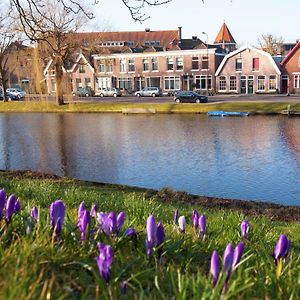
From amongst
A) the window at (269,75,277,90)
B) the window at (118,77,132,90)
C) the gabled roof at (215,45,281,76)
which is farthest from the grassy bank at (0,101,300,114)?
the window at (118,77,132,90)

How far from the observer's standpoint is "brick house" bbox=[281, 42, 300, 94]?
191 feet

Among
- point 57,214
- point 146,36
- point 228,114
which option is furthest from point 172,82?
point 57,214

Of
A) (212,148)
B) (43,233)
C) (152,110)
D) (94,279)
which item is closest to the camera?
(94,279)

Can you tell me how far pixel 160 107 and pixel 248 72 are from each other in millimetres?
18962

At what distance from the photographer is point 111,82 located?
231ft

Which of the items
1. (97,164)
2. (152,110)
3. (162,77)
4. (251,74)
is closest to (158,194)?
(97,164)

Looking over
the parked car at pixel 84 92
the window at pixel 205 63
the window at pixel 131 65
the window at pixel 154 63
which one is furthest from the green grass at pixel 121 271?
the parked car at pixel 84 92

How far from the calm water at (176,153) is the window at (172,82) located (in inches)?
1102

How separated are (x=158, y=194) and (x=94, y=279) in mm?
10259

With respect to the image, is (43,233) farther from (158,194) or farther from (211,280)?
(158,194)

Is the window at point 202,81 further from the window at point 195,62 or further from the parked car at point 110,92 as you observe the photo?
the parked car at point 110,92

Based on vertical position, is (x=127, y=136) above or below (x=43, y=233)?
below

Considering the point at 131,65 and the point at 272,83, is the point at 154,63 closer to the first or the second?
the point at 131,65

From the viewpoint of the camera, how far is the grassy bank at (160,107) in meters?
41.4
